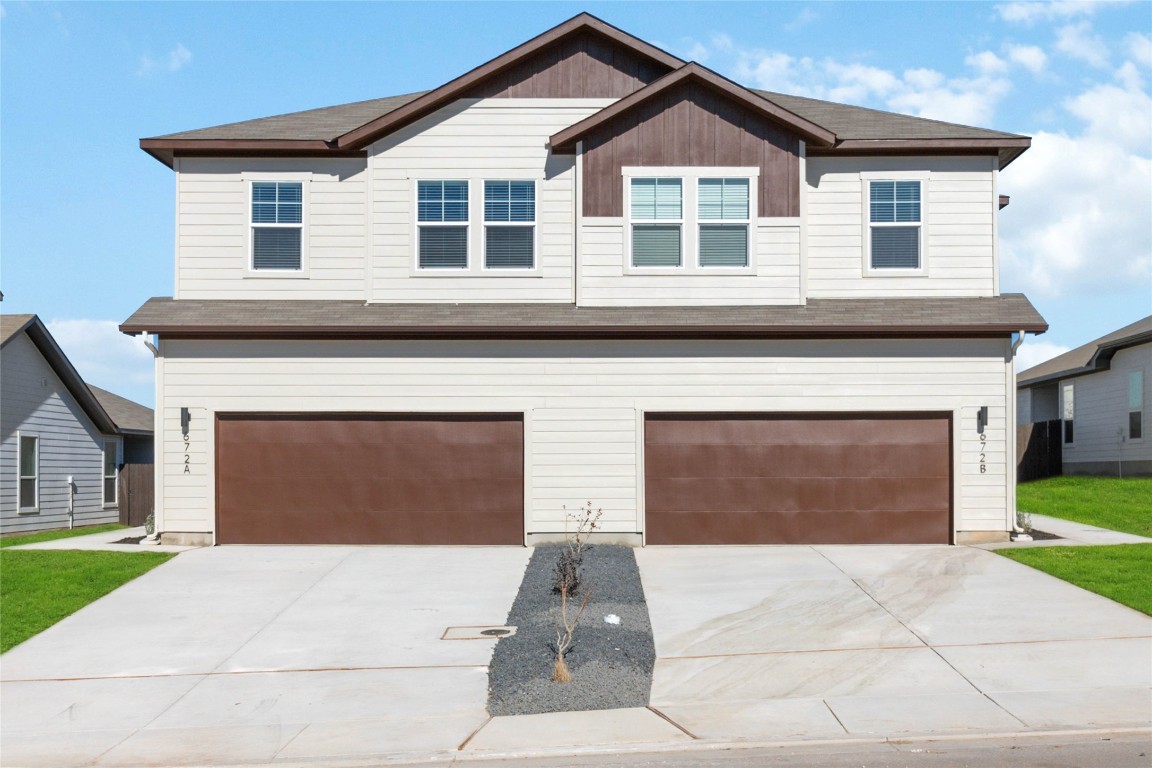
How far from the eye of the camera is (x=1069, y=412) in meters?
33.9

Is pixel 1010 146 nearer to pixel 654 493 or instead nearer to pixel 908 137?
pixel 908 137

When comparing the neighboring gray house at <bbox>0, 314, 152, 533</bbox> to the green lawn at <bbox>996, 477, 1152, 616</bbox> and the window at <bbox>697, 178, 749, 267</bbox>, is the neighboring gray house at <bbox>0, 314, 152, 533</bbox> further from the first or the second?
the green lawn at <bbox>996, 477, 1152, 616</bbox>

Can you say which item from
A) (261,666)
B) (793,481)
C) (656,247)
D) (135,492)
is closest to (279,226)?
(656,247)

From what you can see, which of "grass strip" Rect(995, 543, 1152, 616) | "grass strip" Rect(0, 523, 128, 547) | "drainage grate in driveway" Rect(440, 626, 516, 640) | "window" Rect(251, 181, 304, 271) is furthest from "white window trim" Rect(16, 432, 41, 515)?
"grass strip" Rect(995, 543, 1152, 616)

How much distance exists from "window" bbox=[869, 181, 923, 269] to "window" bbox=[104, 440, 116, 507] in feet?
73.5

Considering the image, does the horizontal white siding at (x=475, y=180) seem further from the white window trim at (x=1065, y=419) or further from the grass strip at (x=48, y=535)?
the white window trim at (x=1065, y=419)

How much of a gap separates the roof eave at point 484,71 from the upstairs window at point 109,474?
1670cm

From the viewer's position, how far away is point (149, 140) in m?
A: 19.0

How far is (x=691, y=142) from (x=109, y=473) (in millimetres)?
20830

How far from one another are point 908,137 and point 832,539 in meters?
7.04

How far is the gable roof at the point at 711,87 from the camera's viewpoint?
18.5 m

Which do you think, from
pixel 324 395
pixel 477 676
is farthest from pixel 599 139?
pixel 477 676

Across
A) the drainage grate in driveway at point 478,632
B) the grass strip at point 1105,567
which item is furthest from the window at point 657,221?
the drainage grate in driveway at point 478,632

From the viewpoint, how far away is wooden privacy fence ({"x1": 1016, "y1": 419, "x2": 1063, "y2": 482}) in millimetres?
31375
